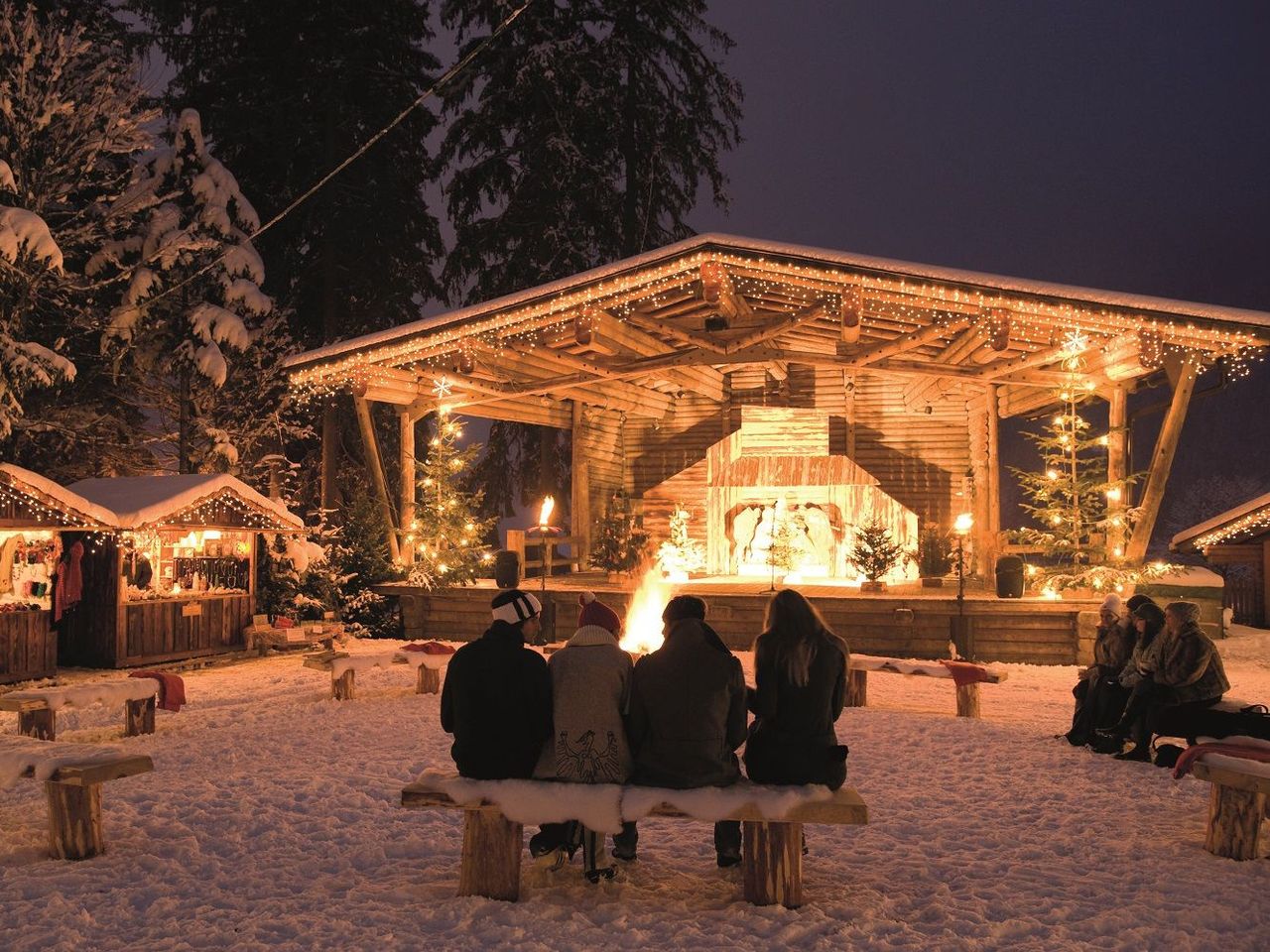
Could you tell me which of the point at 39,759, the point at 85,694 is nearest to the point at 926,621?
the point at 85,694

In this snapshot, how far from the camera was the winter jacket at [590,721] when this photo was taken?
5.05 metres

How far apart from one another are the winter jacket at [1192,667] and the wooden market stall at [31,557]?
40.6 ft

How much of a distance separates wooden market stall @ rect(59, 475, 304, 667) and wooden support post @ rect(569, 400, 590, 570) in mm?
6327

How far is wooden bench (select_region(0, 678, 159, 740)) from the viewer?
328 inches

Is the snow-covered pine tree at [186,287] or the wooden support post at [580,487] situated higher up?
the snow-covered pine tree at [186,287]

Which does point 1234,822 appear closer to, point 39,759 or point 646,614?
point 39,759

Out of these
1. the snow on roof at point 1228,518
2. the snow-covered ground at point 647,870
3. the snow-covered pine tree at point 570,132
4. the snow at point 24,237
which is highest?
the snow-covered pine tree at point 570,132

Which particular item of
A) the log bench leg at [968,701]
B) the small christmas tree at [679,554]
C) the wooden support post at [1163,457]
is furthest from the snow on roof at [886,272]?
the small christmas tree at [679,554]

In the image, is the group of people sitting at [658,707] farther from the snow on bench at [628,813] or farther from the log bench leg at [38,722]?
the log bench leg at [38,722]

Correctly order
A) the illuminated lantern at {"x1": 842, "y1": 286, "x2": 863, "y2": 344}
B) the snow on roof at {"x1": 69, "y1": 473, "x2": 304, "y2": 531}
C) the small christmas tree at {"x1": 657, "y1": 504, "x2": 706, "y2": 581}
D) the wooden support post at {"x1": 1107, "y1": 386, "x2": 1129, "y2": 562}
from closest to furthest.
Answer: the snow on roof at {"x1": 69, "y1": 473, "x2": 304, "y2": 531} → the illuminated lantern at {"x1": 842, "y1": 286, "x2": 863, "y2": 344} → the wooden support post at {"x1": 1107, "y1": 386, "x2": 1129, "y2": 562} → the small christmas tree at {"x1": 657, "y1": 504, "x2": 706, "y2": 581}

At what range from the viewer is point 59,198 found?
56.3ft

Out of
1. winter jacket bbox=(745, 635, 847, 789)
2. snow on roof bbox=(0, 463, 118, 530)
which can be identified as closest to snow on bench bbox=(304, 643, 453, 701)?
snow on roof bbox=(0, 463, 118, 530)

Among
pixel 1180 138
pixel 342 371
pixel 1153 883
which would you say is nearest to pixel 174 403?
pixel 342 371

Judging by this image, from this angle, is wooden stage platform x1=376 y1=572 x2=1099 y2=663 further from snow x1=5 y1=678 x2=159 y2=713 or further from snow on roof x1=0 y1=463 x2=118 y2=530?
snow x1=5 y1=678 x2=159 y2=713
